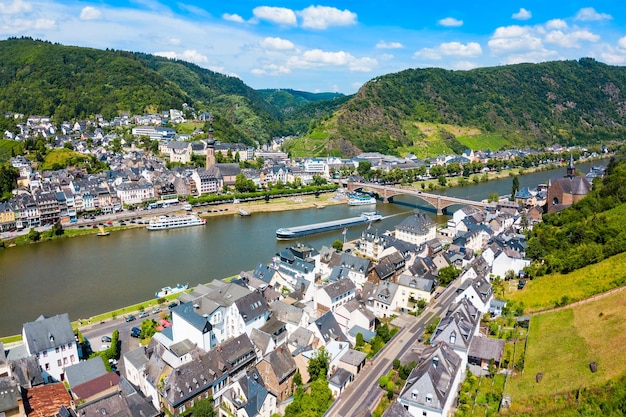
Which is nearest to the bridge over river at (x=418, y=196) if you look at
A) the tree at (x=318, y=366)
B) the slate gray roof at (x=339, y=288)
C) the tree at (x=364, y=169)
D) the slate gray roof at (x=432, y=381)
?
the tree at (x=364, y=169)

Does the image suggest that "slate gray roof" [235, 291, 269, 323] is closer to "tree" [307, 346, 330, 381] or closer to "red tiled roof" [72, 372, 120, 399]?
"tree" [307, 346, 330, 381]

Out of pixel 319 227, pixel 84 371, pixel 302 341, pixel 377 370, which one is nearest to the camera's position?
pixel 84 371

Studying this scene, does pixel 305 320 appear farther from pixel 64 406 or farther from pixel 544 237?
pixel 544 237

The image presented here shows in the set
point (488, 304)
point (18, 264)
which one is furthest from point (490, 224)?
point (18, 264)

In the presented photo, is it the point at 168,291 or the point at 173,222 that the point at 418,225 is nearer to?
the point at 168,291

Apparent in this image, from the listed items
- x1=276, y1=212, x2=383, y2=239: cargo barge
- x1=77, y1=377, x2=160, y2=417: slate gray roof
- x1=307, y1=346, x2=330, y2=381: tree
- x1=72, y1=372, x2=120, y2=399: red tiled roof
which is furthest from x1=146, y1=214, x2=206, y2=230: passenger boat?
x1=307, y1=346, x2=330, y2=381: tree

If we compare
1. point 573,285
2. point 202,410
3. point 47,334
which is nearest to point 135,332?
point 47,334
